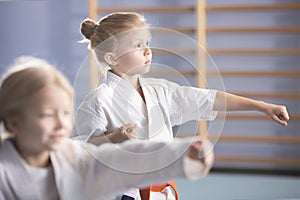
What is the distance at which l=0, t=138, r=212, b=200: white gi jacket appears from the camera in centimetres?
103

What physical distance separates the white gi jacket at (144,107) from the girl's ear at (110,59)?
37mm

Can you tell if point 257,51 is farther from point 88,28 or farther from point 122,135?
point 122,135

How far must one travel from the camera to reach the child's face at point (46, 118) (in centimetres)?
101

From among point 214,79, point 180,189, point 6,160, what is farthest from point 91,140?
point 180,189

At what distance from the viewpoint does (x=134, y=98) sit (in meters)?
1.39

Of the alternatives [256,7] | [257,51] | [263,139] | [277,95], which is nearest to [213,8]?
[256,7]

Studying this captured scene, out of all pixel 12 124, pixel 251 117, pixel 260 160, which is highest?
pixel 12 124

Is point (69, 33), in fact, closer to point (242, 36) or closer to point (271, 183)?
point (242, 36)

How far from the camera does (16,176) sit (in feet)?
3.40

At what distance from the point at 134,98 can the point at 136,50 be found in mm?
123

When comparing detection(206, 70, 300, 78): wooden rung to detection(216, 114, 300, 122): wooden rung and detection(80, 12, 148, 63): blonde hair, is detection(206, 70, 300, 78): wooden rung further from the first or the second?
detection(80, 12, 148, 63): blonde hair

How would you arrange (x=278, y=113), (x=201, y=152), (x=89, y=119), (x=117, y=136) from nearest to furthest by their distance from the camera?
(x=201, y=152), (x=117, y=136), (x=89, y=119), (x=278, y=113)

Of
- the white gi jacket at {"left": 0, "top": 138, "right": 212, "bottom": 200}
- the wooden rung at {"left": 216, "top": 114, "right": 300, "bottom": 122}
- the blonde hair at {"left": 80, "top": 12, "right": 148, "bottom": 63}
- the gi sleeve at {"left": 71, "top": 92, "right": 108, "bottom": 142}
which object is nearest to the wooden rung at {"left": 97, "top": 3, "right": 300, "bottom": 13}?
the wooden rung at {"left": 216, "top": 114, "right": 300, "bottom": 122}

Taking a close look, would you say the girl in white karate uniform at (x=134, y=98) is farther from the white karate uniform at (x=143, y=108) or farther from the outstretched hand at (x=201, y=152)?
the outstretched hand at (x=201, y=152)
